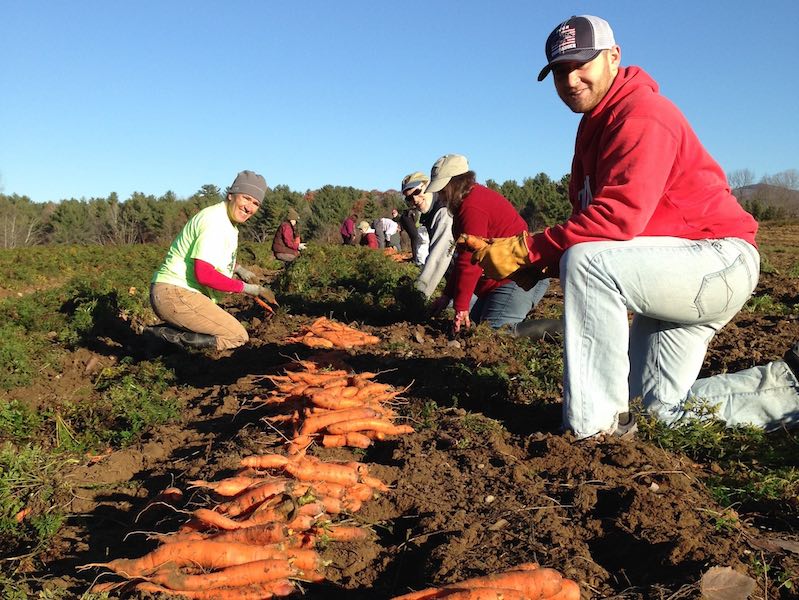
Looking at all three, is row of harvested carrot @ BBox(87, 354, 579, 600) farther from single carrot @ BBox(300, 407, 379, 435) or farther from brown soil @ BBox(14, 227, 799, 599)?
single carrot @ BBox(300, 407, 379, 435)

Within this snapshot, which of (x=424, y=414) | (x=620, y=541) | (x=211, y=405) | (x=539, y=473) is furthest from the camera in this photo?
(x=211, y=405)

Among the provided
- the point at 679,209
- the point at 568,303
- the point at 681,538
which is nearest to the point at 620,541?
the point at 681,538

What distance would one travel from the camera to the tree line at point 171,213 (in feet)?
126

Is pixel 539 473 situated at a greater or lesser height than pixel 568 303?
lesser

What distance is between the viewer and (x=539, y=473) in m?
2.85

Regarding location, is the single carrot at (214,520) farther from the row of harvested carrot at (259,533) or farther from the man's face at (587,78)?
the man's face at (587,78)

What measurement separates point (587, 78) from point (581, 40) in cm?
18

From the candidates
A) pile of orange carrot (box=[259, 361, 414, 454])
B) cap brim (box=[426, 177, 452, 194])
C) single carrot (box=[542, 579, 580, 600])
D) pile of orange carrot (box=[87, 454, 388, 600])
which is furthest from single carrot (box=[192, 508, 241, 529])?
cap brim (box=[426, 177, 452, 194])

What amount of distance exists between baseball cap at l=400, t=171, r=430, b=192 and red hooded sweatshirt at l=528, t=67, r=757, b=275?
309 centimetres

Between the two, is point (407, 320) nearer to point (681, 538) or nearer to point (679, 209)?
point (679, 209)

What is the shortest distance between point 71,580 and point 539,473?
187 centimetres

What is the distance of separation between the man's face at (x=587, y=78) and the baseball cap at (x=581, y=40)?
5 cm

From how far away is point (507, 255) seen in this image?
3.07 meters

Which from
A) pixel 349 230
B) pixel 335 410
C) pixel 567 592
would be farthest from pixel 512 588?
pixel 349 230
